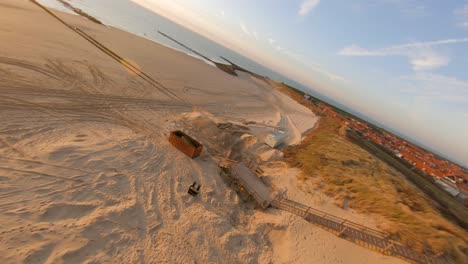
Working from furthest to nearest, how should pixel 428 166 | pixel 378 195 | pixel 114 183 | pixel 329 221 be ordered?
pixel 428 166 → pixel 378 195 → pixel 329 221 → pixel 114 183

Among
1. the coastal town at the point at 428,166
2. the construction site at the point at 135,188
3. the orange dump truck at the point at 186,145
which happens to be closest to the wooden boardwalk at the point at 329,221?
the construction site at the point at 135,188

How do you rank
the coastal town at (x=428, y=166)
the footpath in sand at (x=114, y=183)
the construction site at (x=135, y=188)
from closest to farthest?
the footpath in sand at (x=114, y=183)
the construction site at (x=135, y=188)
the coastal town at (x=428, y=166)

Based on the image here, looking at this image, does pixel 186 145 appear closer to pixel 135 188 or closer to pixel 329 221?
pixel 135 188

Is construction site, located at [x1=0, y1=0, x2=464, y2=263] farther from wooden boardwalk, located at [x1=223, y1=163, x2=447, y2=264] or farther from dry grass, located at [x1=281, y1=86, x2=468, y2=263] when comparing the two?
dry grass, located at [x1=281, y1=86, x2=468, y2=263]

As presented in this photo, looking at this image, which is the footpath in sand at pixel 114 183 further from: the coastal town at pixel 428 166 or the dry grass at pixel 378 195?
the coastal town at pixel 428 166

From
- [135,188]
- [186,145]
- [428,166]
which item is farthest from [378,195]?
[428,166]
